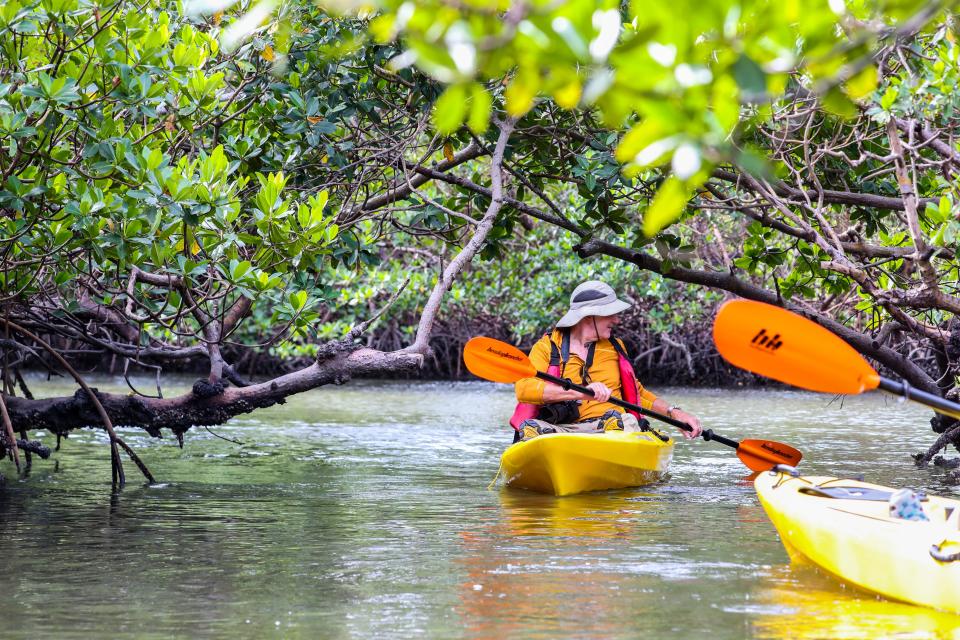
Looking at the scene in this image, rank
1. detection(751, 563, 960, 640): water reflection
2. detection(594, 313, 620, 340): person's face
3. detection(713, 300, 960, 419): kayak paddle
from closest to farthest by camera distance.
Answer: detection(751, 563, 960, 640): water reflection
detection(713, 300, 960, 419): kayak paddle
detection(594, 313, 620, 340): person's face

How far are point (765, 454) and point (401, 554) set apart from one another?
2824 millimetres

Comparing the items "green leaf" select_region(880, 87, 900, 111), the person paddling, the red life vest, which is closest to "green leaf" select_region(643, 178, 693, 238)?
"green leaf" select_region(880, 87, 900, 111)

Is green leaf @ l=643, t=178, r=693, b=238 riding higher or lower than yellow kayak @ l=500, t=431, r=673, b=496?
higher

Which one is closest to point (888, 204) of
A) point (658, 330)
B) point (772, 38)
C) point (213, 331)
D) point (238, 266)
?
point (238, 266)

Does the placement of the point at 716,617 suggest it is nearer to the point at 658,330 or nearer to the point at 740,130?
the point at 740,130

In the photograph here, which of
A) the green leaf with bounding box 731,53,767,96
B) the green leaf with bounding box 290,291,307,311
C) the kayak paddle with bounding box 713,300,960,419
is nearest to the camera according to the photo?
the green leaf with bounding box 731,53,767,96

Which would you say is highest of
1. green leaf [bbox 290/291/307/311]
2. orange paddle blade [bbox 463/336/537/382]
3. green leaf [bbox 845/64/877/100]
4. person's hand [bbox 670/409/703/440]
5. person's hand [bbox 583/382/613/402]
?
green leaf [bbox 845/64/877/100]

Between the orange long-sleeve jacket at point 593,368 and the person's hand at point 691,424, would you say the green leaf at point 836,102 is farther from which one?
the person's hand at point 691,424

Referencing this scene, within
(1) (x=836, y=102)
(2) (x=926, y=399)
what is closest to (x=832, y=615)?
(2) (x=926, y=399)

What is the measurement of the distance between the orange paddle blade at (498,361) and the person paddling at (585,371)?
24cm

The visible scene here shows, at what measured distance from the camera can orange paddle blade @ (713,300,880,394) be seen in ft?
14.2

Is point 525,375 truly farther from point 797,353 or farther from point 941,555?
point 941,555

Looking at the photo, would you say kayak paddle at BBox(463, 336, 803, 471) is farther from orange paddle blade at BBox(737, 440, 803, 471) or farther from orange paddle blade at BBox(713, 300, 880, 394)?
orange paddle blade at BBox(713, 300, 880, 394)

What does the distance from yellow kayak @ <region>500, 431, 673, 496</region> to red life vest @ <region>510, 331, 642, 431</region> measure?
267mm
